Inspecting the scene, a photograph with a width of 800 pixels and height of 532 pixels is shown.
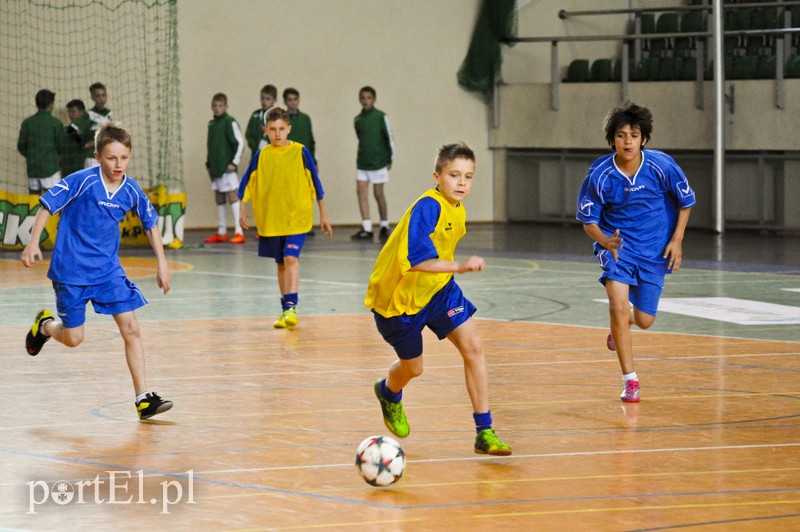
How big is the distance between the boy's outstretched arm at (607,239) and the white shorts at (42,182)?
12.4 metres

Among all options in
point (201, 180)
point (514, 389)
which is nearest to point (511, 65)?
point (201, 180)

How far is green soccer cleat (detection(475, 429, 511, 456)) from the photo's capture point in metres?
5.91

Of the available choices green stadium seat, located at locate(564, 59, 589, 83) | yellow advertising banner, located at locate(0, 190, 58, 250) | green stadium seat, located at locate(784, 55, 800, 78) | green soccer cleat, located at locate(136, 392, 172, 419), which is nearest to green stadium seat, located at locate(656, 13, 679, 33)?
green stadium seat, located at locate(564, 59, 589, 83)

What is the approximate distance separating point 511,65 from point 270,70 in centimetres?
455

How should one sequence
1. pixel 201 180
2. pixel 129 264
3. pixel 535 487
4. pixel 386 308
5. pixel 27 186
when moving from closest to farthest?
pixel 535 487, pixel 386 308, pixel 129 264, pixel 27 186, pixel 201 180

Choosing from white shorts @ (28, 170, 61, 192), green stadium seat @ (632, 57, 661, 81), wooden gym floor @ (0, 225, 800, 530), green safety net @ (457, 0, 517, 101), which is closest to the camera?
wooden gym floor @ (0, 225, 800, 530)

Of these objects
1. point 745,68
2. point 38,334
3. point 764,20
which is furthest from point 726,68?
point 38,334

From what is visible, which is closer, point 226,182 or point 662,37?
point 226,182

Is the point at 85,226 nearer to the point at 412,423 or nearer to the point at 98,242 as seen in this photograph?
the point at 98,242

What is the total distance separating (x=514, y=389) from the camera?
765 cm

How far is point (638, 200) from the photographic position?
7512 mm

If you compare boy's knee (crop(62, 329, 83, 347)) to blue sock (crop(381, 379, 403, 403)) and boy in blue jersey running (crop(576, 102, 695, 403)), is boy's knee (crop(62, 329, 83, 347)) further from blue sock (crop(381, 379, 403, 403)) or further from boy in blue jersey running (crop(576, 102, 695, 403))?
boy in blue jersey running (crop(576, 102, 695, 403))

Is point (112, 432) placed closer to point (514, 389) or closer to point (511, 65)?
point (514, 389)

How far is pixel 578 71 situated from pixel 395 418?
54.8 ft
